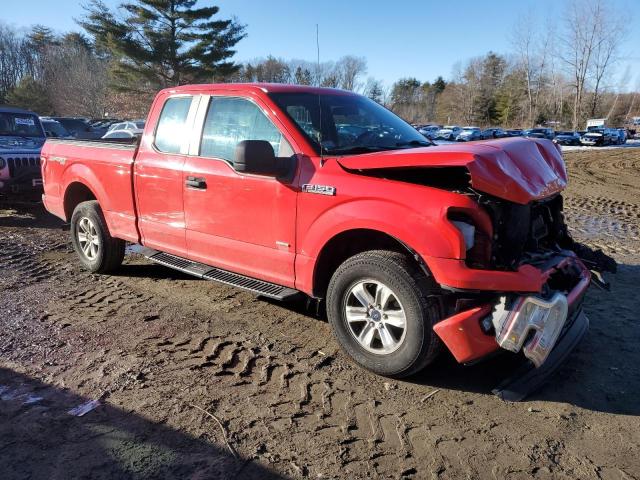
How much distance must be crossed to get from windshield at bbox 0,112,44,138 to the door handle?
25.0 feet

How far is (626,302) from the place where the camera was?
4809mm

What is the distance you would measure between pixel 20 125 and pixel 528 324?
1071cm

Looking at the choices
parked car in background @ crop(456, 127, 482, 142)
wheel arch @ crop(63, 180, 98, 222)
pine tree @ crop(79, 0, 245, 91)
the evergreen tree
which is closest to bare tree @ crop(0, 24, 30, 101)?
the evergreen tree

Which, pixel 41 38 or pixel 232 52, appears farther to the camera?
pixel 41 38

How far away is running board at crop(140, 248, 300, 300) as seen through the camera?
12.8ft

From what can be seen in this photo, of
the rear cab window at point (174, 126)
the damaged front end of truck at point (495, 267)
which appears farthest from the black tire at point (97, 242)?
the damaged front end of truck at point (495, 267)

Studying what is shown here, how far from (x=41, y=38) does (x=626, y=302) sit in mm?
79929

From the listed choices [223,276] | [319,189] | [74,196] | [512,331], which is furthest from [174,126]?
[512,331]

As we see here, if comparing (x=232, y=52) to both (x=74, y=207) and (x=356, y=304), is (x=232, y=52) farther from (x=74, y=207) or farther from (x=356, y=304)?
(x=356, y=304)

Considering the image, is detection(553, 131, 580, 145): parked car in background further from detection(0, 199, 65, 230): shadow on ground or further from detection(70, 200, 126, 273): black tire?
detection(70, 200, 126, 273): black tire

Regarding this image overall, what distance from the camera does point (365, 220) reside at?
334 centimetres

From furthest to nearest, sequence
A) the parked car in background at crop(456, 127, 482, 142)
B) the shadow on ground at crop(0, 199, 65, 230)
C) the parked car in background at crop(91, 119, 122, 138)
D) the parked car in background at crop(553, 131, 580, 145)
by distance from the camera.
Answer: the parked car in background at crop(553, 131, 580, 145) → the parked car in background at crop(456, 127, 482, 142) → the parked car in background at crop(91, 119, 122, 138) → the shadow on ground at crop(0, 199, 65, 230)

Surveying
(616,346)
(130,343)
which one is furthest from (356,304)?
(616,346)

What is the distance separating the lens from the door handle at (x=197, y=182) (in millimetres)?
4309
